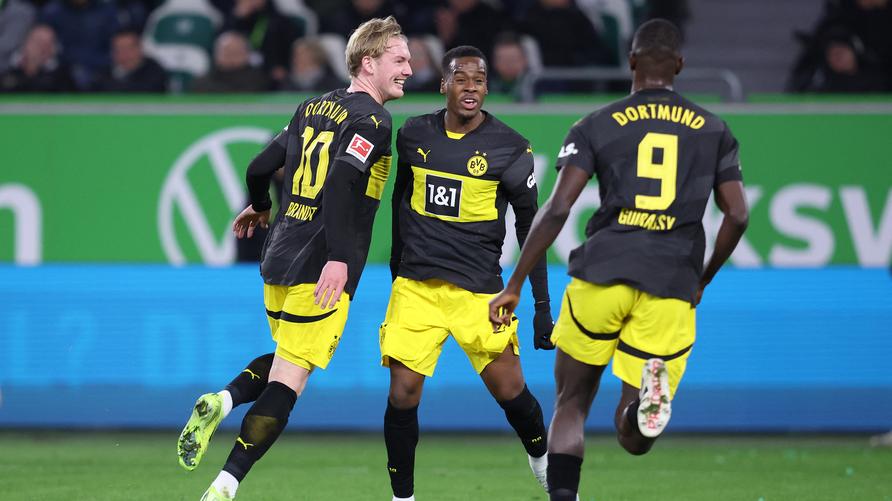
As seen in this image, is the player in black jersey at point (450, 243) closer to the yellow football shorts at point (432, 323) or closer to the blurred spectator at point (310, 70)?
the yellow football shorts at point (432, 323)

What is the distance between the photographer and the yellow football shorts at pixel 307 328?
618 centimetres

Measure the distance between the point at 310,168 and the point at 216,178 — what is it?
5.75m

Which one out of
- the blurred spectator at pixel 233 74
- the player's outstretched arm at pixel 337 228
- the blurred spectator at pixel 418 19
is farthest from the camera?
the blurred spectator at pixel 418 19

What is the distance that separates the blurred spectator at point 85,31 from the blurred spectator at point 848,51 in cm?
700

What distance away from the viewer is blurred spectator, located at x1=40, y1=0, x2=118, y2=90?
13891 millimetres

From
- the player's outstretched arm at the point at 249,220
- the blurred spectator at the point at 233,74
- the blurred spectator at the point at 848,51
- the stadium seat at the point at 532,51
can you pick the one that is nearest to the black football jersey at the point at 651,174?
the player's outstretched arm at the point at 249,220

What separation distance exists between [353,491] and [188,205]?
195 inches

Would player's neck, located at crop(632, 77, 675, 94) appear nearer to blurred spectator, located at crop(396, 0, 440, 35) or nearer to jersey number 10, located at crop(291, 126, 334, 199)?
jersey number 10, located at crop(291, 126, 334, 199)

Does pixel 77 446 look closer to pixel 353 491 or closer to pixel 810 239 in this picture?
pixel 353 491

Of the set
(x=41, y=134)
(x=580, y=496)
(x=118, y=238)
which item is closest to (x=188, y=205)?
(x=118, y=238)

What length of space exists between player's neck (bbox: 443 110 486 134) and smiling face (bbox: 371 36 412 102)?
11.7 inches

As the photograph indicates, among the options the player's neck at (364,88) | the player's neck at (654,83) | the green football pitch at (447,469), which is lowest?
the green football pitch at (447,469)

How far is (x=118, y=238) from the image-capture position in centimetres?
1188

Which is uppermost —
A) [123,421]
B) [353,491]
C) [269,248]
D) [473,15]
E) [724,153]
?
[724,153]
